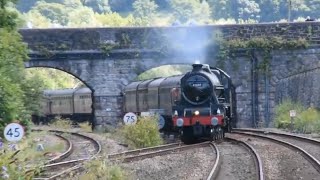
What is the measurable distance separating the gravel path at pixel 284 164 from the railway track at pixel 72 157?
3720 mm

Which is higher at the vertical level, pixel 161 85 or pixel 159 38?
pixel 159 38

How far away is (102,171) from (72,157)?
283 inches

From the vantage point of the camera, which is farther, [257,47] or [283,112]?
[257,47]

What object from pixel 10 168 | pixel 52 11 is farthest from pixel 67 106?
pixel 52 11

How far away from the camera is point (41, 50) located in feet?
111

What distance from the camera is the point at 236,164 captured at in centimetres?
1464

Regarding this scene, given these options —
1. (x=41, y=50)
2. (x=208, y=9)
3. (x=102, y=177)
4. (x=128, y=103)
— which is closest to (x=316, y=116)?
(x=128, y=103)

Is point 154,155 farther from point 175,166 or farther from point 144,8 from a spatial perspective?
point 144,8

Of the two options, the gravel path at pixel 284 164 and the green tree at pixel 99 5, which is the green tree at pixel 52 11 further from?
the gravel path at pixel 284 164

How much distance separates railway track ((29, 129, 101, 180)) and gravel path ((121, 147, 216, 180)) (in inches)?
42.2

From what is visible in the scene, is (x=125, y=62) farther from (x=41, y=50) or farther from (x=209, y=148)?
(x=209, y=148)

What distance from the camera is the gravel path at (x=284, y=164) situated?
497 inches

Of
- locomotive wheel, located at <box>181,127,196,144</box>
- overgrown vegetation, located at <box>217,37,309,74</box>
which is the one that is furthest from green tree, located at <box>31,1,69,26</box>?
locomotive wheel, located at <box>181,127,196,144</box>

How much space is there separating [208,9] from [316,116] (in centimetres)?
11554
